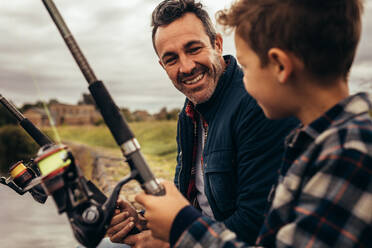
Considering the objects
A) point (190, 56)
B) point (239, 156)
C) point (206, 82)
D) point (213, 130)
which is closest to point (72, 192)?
point (239, 156)

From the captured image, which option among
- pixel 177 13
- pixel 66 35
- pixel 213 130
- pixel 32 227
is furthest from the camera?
pixel 32 227

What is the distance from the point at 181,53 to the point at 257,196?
3.70 feet

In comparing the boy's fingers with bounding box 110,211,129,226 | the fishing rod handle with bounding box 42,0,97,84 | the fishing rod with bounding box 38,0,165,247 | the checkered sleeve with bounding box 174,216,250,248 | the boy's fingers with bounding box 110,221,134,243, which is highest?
the fishing rod handle with bounding box 42,0,97,84

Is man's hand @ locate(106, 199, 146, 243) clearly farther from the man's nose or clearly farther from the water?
the water

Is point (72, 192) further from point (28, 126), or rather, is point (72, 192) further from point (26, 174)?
point (28, 126)

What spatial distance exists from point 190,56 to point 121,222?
3.79 feet

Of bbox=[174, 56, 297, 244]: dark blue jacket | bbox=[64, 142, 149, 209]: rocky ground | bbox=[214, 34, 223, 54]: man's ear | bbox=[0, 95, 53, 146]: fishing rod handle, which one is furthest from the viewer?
bbox=[64, 142, 149, 209]: rocky ground

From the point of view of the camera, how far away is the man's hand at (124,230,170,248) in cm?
163

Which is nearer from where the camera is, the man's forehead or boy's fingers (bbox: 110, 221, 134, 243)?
boy's fingers (bbox: 110, 221, 134, 243)

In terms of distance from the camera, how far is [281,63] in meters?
1.05

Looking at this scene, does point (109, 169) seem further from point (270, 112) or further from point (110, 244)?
point (270, 112)

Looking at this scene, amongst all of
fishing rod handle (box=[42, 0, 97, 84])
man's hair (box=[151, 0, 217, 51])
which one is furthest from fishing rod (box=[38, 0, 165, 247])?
man's hair (box=[151, 0, 217, 51])

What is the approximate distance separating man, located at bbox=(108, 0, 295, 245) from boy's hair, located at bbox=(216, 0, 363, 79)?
616mm

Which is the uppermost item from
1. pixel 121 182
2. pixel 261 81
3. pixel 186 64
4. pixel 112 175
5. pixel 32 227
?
pixel 186 64
